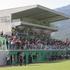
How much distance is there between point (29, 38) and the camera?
3825cm

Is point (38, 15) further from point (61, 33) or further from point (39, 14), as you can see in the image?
point (61, 33)

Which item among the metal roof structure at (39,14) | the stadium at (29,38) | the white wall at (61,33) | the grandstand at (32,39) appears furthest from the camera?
the white wall at (61,33)

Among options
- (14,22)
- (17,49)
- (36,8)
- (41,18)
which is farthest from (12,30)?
(41,18)

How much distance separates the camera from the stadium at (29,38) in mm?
30438

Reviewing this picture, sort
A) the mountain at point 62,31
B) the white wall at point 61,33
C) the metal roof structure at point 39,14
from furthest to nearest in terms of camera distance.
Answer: the mountain at point 62,31 < the white wall at point 61,33 < the metal roof structure at point 39,14

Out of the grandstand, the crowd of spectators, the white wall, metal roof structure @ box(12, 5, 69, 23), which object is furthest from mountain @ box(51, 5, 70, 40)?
the crowd of spectators

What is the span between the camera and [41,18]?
49344mm

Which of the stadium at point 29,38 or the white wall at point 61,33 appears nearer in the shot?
the stadium at point 29,38

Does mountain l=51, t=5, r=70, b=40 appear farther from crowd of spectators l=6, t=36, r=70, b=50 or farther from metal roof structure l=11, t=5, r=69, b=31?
crowd of spectators l=6, t=36, r=70, b=50

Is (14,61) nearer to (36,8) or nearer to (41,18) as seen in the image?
(36,8)

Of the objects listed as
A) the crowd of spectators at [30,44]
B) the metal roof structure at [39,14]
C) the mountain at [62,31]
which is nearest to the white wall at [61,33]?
the mountain at [62,31]

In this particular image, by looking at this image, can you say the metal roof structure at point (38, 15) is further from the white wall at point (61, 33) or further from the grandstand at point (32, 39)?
the white wall at point (61, 33)

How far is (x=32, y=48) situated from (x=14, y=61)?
3.87 m

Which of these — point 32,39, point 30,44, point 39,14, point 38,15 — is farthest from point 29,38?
point 38,15
